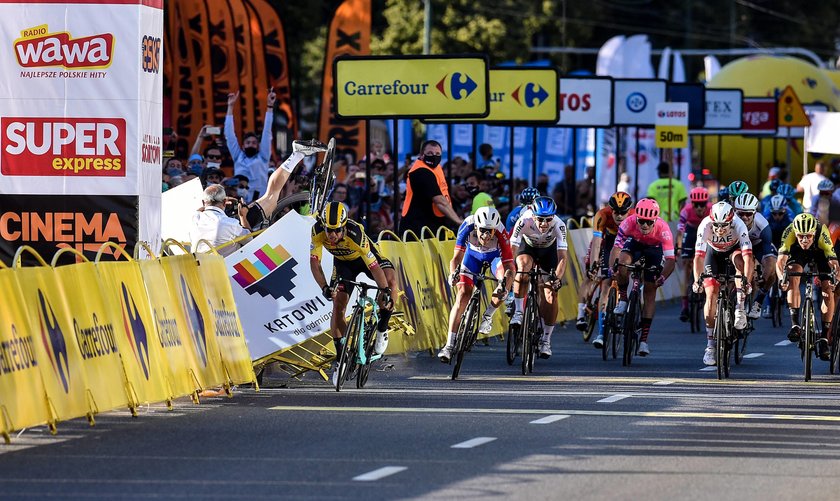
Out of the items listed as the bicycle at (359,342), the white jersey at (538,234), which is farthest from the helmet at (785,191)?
the bicycle at (359,342)

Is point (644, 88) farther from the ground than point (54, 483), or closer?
farther from the ground

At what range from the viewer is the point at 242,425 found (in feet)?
43.3

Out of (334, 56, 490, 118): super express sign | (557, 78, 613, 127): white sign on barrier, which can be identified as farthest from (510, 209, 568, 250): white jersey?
(557, 78, 613, 127): white sign on barrier

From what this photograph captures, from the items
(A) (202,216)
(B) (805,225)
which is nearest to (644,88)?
(B) (805,225)

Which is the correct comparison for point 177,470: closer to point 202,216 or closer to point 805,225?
point 202,216

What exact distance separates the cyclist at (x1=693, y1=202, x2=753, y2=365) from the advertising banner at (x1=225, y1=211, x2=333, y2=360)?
416 centimetres

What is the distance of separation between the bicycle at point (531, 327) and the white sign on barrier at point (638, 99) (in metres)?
14.1

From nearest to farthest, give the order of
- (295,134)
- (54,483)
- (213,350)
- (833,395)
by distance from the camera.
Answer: (54,483) < (213,350) < (833,395) < (295,134)

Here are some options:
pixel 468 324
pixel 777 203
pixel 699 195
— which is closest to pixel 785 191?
pixel 777 203

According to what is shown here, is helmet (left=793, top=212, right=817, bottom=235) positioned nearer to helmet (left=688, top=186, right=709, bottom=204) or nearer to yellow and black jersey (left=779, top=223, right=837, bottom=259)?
yellow and black jersey (left=779, top=223, right=837, bottom=259)

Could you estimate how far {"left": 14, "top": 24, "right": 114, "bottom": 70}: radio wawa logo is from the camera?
50.2ft

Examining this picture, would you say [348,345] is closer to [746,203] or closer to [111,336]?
[111,336]

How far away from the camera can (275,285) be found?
16328mm

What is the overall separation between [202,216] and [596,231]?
5795mm
